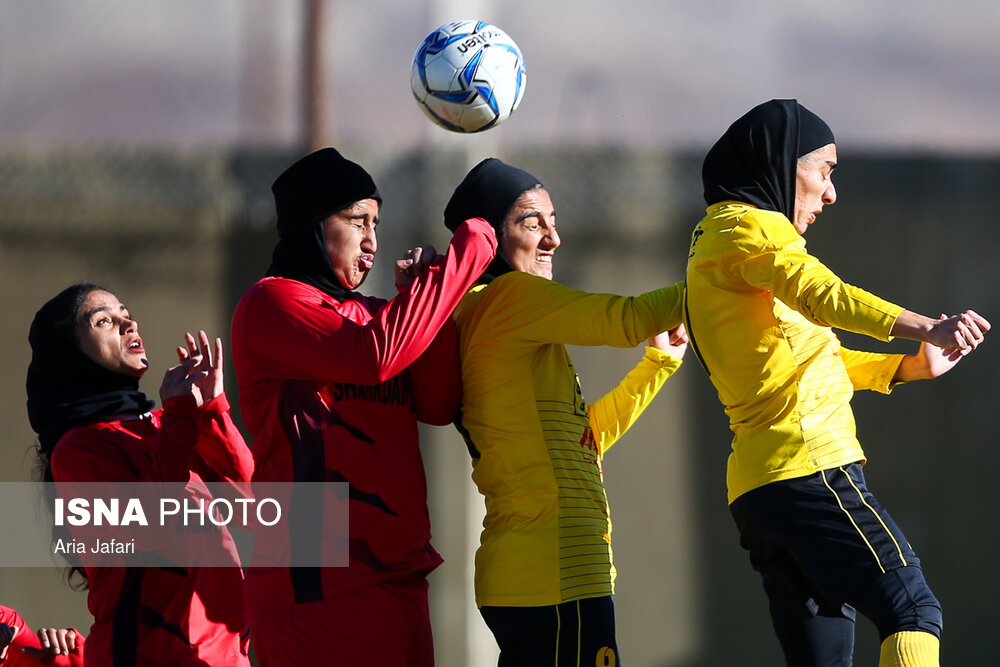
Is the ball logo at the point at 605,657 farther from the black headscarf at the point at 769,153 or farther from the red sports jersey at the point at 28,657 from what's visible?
the red sports jersey at the point at 28,657

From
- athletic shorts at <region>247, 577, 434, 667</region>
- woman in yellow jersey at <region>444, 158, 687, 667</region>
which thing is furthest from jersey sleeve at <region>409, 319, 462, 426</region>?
athletic shorts at <region>247, 577, 434, 667</region>

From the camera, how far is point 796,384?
9.15ft

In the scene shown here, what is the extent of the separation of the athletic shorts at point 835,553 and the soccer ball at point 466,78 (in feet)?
4.56

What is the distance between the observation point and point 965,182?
582 cm

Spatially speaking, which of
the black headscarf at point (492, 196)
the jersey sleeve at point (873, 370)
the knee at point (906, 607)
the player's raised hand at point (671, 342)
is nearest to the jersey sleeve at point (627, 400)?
the player's raised hand at point (671, 342)

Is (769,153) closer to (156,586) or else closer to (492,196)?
(492,196)

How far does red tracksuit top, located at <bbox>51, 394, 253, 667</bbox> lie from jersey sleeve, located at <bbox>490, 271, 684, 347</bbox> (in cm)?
92

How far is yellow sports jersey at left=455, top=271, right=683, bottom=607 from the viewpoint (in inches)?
106

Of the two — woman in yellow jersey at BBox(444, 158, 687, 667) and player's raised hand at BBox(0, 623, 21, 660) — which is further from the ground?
woman in yellow jersey at BBox(444, 158, 687, 667)

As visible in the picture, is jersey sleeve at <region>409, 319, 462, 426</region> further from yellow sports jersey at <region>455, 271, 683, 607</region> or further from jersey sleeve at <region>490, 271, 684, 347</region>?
jersey sleeve at <region>490, 271, 684, 347</region>

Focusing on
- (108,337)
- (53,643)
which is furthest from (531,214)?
(53,643)

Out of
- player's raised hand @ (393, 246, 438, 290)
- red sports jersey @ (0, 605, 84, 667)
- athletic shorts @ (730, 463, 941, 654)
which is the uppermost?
player's raised hand @ (393, 246, 438, 290)

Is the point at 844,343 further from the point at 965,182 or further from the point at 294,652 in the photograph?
the point at 294,652

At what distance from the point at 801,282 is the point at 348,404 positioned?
1.15 m
